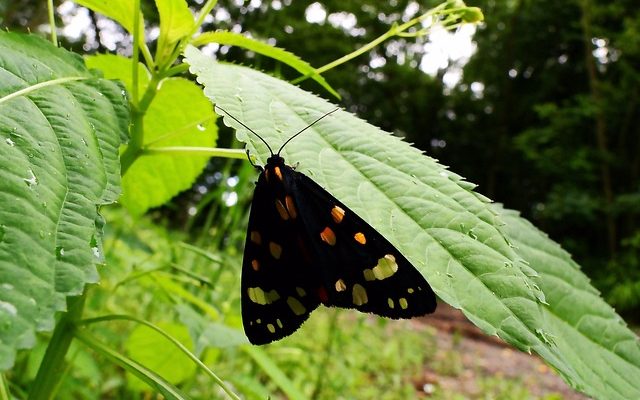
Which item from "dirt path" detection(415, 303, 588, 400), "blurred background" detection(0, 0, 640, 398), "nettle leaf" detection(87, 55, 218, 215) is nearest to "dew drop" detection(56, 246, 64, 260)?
"nettle leaf" detection(87, 55, 218, 215)

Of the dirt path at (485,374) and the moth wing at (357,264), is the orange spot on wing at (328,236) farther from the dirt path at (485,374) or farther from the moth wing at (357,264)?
the dirt path at (485,374)

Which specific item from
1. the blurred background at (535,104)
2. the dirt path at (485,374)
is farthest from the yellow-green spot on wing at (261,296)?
the blurred background at (535,104)

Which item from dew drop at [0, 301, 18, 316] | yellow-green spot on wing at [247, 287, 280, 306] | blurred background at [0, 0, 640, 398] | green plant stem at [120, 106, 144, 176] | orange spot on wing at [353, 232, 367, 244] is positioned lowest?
dew drop at [0, 301, 18, 316]

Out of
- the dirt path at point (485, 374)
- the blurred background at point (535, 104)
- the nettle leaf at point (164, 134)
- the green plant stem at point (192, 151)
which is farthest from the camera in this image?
the blurred background at point (535, 104)

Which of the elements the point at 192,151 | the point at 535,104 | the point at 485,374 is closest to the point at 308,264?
the point at 192,151

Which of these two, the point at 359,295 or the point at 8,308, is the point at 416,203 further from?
the point at 8,308

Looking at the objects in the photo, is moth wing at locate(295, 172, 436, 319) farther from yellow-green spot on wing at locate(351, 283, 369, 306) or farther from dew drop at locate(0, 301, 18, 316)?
dew drop at locate(0, 301, 18, 316)
